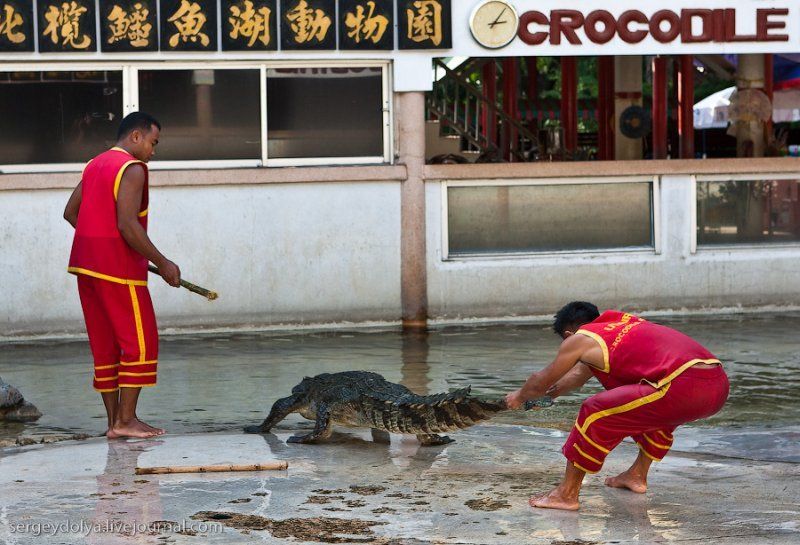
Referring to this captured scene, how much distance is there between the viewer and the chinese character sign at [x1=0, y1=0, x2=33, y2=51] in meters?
11.2

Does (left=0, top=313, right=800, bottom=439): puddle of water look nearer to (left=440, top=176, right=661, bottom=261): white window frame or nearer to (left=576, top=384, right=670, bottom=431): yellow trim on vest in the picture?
(left=440, top=176, right=661, bottom=261): white window frame

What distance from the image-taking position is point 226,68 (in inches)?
466

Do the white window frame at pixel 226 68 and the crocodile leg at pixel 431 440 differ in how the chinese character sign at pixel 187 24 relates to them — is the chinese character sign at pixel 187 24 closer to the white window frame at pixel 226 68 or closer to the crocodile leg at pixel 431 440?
the white window frame at pixel 226 68

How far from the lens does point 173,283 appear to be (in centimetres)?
677

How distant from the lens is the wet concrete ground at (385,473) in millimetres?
4941

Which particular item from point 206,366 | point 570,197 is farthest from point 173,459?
point 570,197

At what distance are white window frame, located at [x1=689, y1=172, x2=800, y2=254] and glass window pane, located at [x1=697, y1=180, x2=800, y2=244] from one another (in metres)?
0.04

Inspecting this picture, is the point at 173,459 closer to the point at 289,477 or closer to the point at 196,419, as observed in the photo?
the point at 289,477

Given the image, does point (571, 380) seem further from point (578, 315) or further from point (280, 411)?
point (280, 411)

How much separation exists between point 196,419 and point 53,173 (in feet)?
15.1

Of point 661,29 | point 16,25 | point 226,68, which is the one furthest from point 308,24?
point 661,29

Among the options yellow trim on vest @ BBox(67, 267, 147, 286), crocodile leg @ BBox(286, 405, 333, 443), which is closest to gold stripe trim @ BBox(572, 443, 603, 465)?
crocodile leg @ BBox(286, 405, 333, 443)

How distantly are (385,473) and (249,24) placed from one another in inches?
260

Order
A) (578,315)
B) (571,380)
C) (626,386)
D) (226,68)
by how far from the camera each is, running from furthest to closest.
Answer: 1. (226,68)
2. (571,380)
3. (578,315)
4. (626,386)
